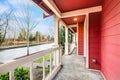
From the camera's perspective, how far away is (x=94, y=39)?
136 inches

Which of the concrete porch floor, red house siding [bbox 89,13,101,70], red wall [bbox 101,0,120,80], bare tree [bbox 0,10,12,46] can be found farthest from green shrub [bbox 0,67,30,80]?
red house siding [bbox 89,13,101,70]

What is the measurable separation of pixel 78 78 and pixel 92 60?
105cm

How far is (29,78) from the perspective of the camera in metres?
1.78

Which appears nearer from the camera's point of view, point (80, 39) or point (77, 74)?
point (77, 74)

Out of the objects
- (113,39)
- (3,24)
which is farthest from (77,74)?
(3,24)

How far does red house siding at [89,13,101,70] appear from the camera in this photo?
334cm

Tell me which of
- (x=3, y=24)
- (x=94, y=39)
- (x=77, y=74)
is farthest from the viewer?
(x=94, y=39)

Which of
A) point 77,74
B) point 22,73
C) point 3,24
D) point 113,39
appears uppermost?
point 3,24

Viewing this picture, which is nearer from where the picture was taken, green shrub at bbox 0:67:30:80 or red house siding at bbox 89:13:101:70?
green shrub at bbox 0:67:30:80

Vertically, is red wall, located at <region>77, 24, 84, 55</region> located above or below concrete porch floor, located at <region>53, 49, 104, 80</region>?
above

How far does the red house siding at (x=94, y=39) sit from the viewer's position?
10.9ft

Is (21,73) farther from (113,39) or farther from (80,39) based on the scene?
(80,39)

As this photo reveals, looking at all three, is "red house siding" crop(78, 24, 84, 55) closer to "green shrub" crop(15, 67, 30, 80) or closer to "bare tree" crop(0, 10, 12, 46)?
"green shrub" crop(15, 67, 30, 80)

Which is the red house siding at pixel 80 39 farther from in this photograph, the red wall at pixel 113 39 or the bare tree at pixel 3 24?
the bare tree at pixel 3 24
